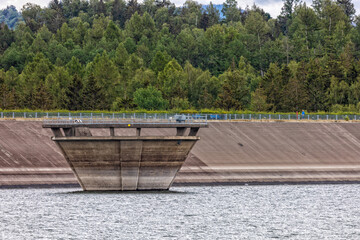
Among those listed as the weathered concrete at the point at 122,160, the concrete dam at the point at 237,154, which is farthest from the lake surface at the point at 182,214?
the concrete dam at the point at 237,154

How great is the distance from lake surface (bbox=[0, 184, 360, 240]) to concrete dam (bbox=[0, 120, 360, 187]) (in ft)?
10.2

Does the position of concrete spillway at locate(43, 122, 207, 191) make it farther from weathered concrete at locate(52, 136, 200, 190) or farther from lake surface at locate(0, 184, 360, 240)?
lake surface at locate(0, 184, 360, 240)

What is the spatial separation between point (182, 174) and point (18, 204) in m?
26.3

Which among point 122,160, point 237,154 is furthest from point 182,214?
point 237,154

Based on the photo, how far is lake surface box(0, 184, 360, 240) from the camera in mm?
61906

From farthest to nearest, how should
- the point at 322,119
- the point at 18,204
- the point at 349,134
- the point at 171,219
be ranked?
the point at 322,119
the point at 349,134
the point at 18,204
the point at 171,219

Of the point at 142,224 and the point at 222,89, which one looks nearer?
the point at 142,224

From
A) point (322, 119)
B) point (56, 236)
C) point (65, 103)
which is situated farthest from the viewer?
point (65, 103)

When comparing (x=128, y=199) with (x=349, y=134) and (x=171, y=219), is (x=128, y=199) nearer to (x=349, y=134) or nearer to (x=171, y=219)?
(x=171, y=219)

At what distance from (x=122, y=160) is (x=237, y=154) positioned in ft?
83.6

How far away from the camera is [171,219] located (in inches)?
2739

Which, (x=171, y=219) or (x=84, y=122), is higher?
(x=84, y=122)

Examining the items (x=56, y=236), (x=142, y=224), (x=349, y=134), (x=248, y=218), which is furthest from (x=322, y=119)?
(x=56, y=236)

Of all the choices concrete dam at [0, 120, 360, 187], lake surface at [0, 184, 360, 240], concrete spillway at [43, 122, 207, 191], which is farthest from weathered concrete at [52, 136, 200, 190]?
concrete dam at [0, 120, 360, 187]
